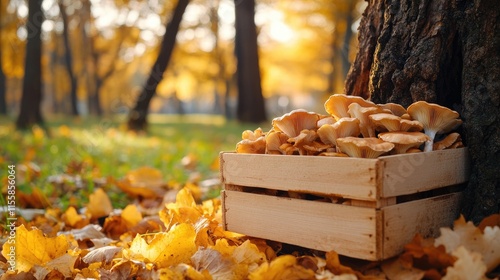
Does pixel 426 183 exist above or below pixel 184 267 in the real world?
above

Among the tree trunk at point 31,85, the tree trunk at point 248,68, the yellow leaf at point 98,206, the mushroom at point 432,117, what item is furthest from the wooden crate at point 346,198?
the tree trunk at point 248,68

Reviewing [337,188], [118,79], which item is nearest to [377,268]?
[337,188]

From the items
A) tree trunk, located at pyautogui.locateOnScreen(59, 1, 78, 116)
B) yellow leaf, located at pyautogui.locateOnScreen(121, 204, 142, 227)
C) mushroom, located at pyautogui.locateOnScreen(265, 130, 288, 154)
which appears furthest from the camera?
tree trunk, located at pyautogui.locateOnScreen(59, 1, 78, 116)

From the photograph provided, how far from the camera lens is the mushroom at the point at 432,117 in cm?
203

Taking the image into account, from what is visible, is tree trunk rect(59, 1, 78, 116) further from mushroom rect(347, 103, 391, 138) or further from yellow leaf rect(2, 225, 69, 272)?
mushroom rect(347, 103, 391, 138)

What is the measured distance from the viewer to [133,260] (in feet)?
6.68

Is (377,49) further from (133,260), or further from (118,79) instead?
(118,79)

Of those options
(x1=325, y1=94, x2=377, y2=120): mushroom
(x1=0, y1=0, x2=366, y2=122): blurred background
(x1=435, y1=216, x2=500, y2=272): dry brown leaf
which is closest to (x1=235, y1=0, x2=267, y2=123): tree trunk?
(x1=0, y1=0, x2=366, y2=122): blurred background

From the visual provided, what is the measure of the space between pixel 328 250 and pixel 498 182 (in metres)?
0.75

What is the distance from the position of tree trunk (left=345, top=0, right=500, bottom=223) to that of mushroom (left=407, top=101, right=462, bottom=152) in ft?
0.39

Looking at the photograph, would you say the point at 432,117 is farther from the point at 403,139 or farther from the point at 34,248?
the point at 34,248

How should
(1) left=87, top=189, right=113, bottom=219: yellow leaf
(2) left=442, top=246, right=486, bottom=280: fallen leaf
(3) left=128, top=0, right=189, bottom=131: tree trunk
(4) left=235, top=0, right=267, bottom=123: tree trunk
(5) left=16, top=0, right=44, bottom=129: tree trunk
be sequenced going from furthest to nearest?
(4) left=235, top=0, right=267, bottom=123: tree trunk
(5) left=16, top=0, right=44, bottom=129: tree trunk
(3) left=128, top=0, right=189, bottom=131: tree trunk
(1) left=87, top=189, right=113, bottom=219: yellow leaf
(2) left=442, top=246, right=486, bottom=280: fallen leaf

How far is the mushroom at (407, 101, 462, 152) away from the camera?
2.03 meters

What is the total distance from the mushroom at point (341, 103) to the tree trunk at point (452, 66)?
13.1 inches
